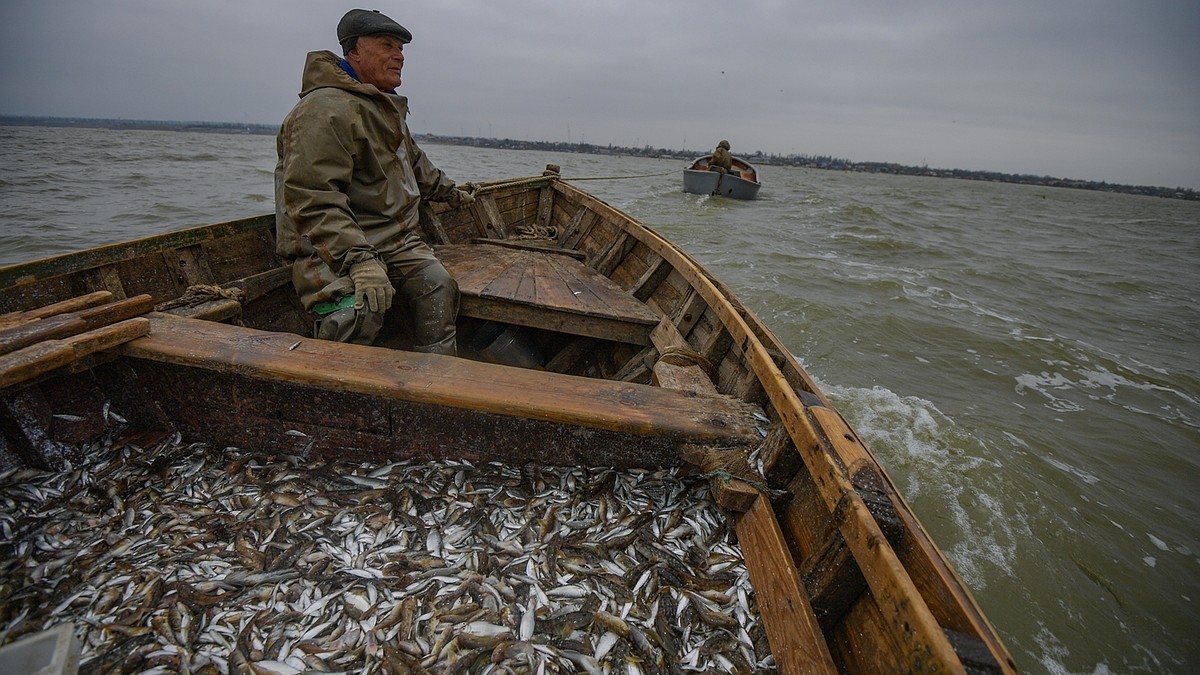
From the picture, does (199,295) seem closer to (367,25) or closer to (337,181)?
(337,181)

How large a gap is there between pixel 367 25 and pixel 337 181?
1.36 m

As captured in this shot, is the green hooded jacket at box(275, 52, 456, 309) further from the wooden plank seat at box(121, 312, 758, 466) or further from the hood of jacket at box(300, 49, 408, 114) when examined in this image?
the wooden plank seat at box(121, 312, 758, 466)

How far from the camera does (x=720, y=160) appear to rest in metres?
28.9

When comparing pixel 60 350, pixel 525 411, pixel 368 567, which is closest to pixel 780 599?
pixel 525 411

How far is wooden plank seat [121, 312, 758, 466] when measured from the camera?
3035 millimetres

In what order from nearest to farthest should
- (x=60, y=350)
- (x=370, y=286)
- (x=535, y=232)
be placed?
(x=60, y=350) < (x=370, y=286) < (x=535, y=232)

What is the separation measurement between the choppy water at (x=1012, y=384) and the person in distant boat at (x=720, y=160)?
6.92 meters

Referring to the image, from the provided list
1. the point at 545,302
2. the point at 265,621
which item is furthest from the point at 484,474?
the point at 545,302

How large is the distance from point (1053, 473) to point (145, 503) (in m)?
9.53

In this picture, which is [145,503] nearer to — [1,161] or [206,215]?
[206,215]

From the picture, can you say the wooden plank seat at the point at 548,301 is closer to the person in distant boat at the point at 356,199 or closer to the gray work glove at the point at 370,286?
the person in distant boat at the point at 356,199

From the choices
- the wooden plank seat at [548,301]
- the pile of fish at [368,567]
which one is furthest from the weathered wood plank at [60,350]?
the wooden plank seat at [548,301]

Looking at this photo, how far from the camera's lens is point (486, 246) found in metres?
7.47

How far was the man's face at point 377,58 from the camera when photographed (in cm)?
417
